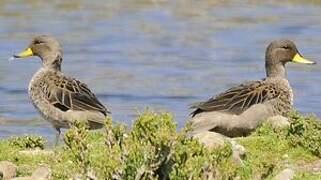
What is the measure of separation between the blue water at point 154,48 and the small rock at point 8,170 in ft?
17.9

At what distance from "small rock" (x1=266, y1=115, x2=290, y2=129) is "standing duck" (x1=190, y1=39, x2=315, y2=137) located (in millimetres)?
304

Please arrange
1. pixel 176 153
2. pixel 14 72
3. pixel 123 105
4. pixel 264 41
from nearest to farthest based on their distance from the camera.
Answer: pixel 176 153
pixel 123 105
pixel 14 72
pixel 264 41

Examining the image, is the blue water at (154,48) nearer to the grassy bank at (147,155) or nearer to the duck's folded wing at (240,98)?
the duck's folded wing at (240,98)

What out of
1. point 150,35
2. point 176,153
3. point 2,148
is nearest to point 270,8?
point 150,35

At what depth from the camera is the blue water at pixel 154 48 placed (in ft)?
57.2

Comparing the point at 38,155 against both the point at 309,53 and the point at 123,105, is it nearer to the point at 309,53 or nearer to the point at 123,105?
the point at 123,105

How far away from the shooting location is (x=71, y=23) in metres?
24.7

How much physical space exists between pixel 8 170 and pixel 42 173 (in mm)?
254

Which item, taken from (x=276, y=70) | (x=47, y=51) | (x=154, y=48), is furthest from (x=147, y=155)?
(x=154, y=48)

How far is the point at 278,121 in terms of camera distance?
11250mm

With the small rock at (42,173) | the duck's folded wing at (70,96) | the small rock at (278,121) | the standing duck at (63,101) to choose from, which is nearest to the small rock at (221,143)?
the small rock at (278,121)

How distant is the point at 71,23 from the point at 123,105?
7907mm

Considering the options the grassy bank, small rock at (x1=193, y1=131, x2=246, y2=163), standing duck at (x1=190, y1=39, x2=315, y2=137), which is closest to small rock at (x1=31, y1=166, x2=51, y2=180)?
the grassy bank

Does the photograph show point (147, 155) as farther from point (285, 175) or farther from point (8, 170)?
point (8, 170)
